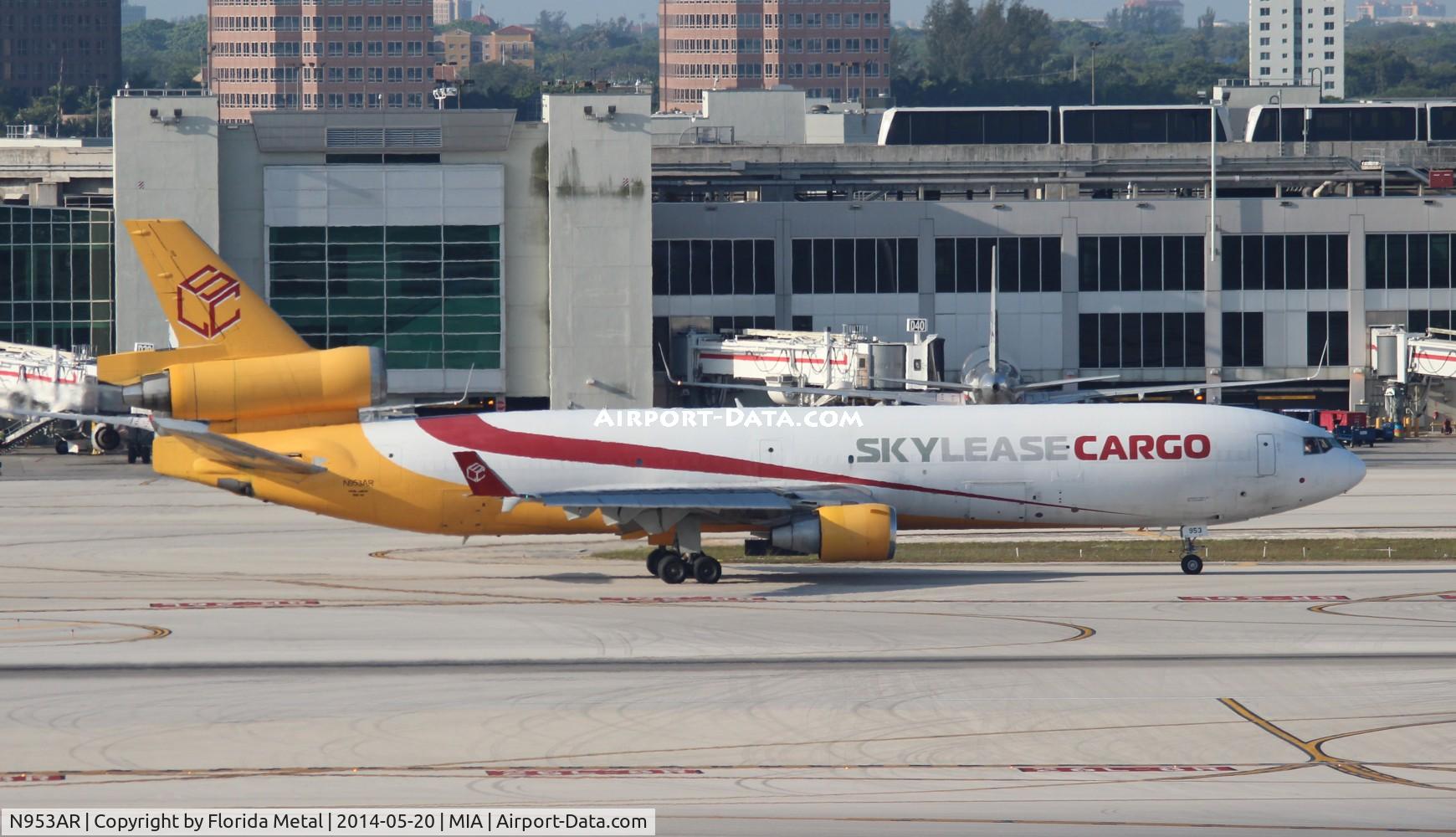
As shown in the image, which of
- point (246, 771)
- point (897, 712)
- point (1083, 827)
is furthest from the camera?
point (897, 712)

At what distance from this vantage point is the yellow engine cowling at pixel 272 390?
4628cm

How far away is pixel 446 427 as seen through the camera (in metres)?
47.0

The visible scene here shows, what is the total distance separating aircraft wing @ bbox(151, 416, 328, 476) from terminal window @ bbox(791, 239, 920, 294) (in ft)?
187

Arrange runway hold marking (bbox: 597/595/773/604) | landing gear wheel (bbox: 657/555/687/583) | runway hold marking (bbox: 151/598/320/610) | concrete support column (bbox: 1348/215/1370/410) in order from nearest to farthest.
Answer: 1. runway hold marking (bbox: 151/598/320/610)
2. runway hold marking (bbox: 597/595/773/604)
3. landing gear wheel (bbox: 657/555/687/583)
4. concrete support column (bbox: 1348/215/1370/410)

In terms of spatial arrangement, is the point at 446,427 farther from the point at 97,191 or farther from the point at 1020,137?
the point at 1020,137

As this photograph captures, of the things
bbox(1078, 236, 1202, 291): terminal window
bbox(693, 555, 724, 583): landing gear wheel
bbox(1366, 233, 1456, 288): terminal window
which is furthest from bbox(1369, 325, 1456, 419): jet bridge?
bbox(693, 555, 724, 583): landing gear wheel

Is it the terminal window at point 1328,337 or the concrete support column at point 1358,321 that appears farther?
the terminal window at point 1328,337

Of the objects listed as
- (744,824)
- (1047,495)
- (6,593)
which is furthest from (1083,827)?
(6,593)

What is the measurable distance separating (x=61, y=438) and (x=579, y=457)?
53.6 meters

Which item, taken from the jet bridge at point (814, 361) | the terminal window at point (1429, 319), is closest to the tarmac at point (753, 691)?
the jet bridge at point (814, 361)

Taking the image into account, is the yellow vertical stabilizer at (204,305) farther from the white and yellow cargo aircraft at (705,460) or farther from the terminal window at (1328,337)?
the terminal window at (1328,337)

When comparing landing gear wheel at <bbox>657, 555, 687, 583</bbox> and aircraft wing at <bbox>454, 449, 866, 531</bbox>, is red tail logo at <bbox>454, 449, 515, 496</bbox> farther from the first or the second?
landing gear wheel at <bbox>657, 555, 687, 583</bbox>

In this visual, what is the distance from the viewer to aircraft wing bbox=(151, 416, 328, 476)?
144ft

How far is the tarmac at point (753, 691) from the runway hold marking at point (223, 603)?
17 centimetres
